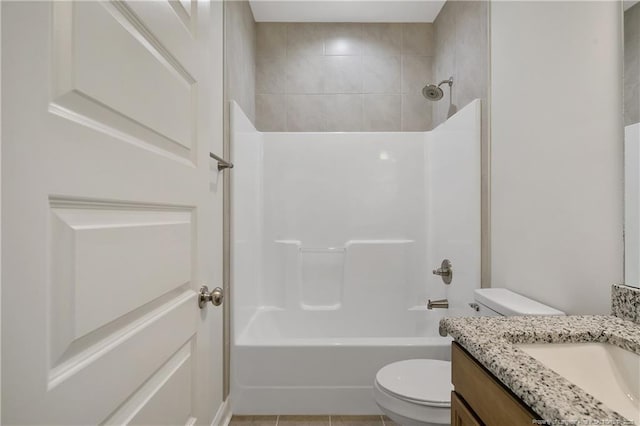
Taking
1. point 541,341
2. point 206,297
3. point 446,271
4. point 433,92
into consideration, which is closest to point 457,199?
point 446,271

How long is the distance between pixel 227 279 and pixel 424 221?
1.55 m

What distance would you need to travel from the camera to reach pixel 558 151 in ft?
4.29

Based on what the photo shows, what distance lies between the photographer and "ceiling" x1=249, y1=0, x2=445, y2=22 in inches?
99.6

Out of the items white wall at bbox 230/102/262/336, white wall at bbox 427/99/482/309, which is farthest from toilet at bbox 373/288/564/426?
Result: white wall at bbox 230/102/262/336

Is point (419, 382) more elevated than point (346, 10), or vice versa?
point (346, 10)

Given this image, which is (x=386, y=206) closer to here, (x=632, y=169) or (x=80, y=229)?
(x=632, y=169)

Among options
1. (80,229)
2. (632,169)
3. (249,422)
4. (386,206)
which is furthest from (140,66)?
(386,206)

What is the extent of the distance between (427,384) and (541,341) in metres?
0.76

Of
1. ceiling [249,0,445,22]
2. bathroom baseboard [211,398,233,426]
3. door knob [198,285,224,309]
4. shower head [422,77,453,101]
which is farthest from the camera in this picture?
ceiling [249,0,445,22]

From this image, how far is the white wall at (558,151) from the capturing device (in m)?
1.10

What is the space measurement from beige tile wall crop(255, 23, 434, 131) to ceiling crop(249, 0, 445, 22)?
0.21 feet

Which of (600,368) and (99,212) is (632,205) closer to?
(600,368)

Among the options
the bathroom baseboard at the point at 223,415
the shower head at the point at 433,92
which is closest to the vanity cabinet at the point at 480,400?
the bathroom baseboard at the point at 223,415

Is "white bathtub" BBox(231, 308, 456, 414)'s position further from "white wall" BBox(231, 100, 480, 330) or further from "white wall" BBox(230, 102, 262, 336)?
"white wall" BBox(231, 100, 480, 330)
